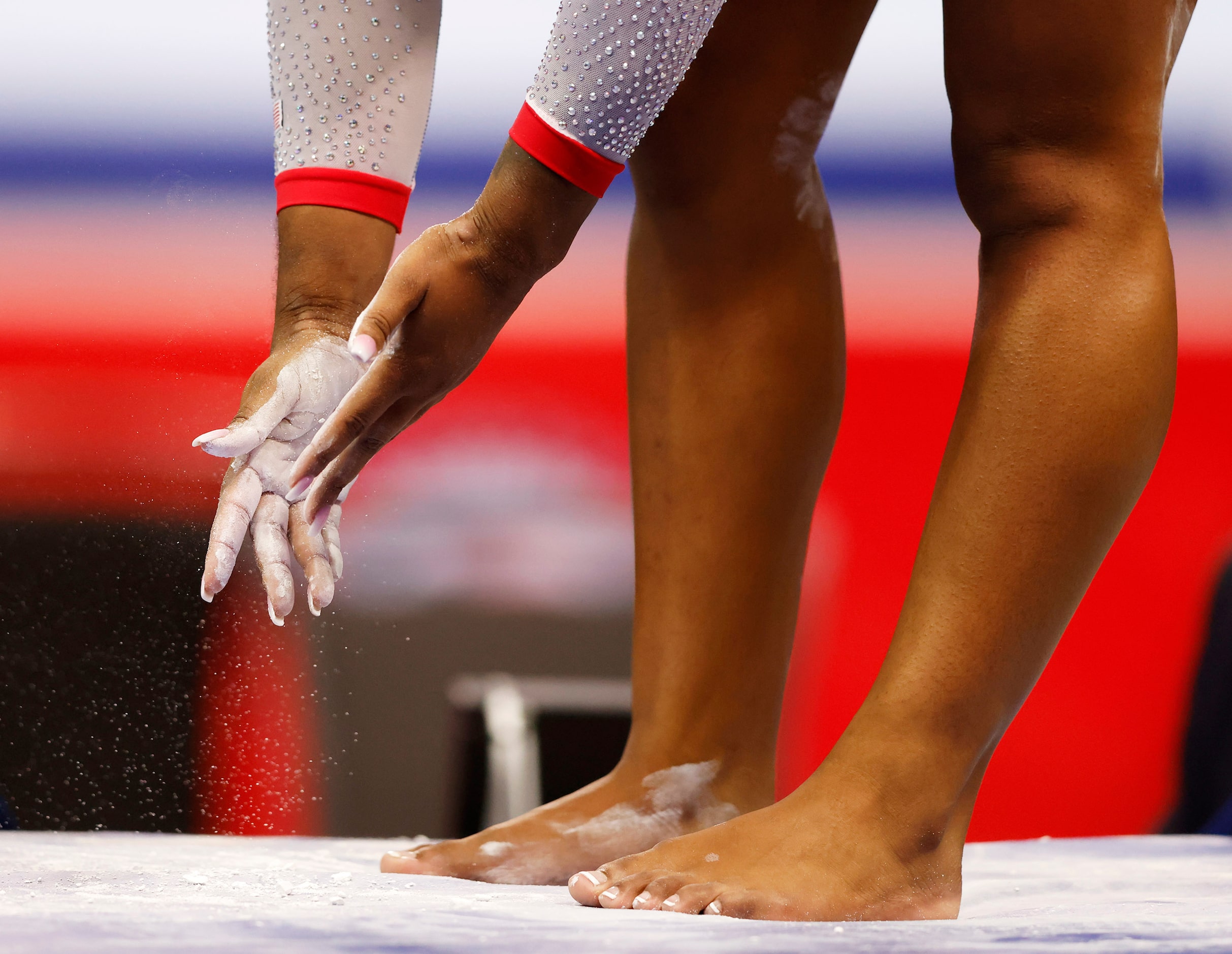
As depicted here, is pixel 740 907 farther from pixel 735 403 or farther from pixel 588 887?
pixel 735 403

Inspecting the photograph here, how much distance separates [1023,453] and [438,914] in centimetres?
29

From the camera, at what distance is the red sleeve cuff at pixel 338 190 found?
0.60 meters

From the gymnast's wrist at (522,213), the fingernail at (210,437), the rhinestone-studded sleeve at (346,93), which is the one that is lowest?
the fingernail at (210,437)

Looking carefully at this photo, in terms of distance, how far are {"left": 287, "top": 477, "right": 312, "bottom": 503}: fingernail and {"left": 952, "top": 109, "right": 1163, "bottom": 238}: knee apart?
0.31 meters

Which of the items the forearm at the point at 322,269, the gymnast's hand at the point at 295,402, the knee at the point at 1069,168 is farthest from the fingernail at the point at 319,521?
the knee at the point at 1069,168

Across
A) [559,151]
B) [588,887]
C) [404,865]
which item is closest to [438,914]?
[588,887]

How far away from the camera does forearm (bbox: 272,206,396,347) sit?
61 centimetres

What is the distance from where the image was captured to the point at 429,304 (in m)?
0.49

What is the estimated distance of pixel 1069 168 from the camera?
52 centimetres

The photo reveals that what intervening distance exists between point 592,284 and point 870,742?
3.59 feet

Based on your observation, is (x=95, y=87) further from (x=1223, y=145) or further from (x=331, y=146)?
(x=1223, y=145)

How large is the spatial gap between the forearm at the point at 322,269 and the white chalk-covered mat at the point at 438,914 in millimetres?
254

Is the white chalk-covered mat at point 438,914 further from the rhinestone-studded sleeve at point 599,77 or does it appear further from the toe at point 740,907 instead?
the rhinestone-studded sleeve at point 599,77

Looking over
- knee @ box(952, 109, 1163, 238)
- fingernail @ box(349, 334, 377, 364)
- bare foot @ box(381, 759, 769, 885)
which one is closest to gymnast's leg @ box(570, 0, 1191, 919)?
knee @ box(952, 109, 1163, 238)
